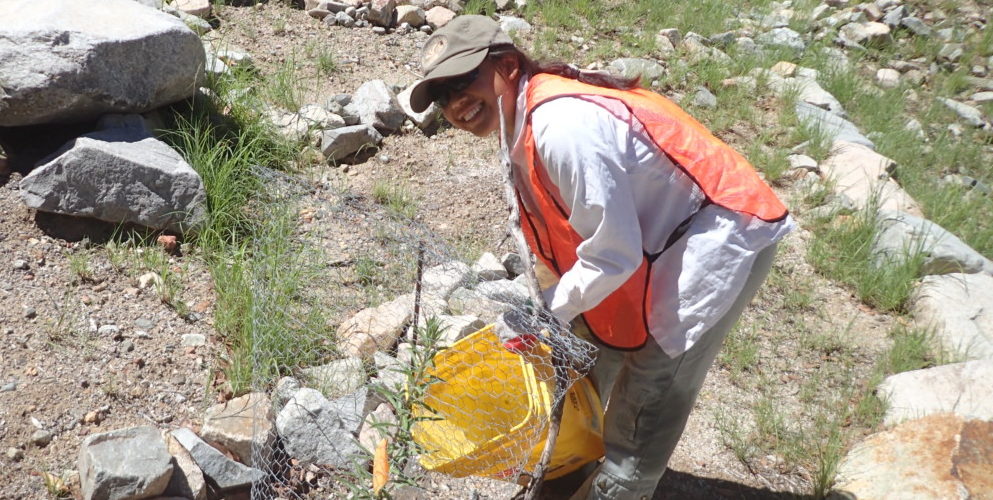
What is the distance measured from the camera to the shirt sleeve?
6.39 feet

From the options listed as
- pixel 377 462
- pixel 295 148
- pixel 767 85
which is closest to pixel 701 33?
pixel 767 85

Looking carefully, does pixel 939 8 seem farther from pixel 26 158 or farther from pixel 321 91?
pixel 26 158

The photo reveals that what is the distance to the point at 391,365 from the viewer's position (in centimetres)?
298

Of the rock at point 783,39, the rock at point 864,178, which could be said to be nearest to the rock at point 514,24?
the rock at point 783,39

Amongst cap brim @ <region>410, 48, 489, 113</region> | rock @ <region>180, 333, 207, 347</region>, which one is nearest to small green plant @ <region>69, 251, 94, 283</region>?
rock @ <region>180, 333, 207, 347</region>

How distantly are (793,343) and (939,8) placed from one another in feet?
17.5

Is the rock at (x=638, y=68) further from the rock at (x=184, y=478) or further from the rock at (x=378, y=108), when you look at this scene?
the rock at (x=184, y=478)

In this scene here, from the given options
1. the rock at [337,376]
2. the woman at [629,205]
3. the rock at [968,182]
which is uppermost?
the woman at [629,205]

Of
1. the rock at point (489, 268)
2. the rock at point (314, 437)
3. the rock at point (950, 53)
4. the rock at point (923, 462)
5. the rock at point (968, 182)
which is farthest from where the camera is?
the rock at point (950, 53)

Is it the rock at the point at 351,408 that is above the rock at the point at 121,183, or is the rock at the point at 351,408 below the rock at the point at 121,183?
below

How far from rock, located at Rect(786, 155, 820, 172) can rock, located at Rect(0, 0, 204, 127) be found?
10.6 feet

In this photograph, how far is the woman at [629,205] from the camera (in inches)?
78.4

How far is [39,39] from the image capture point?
334 centimetres

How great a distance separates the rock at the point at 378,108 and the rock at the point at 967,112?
420 centimetres
